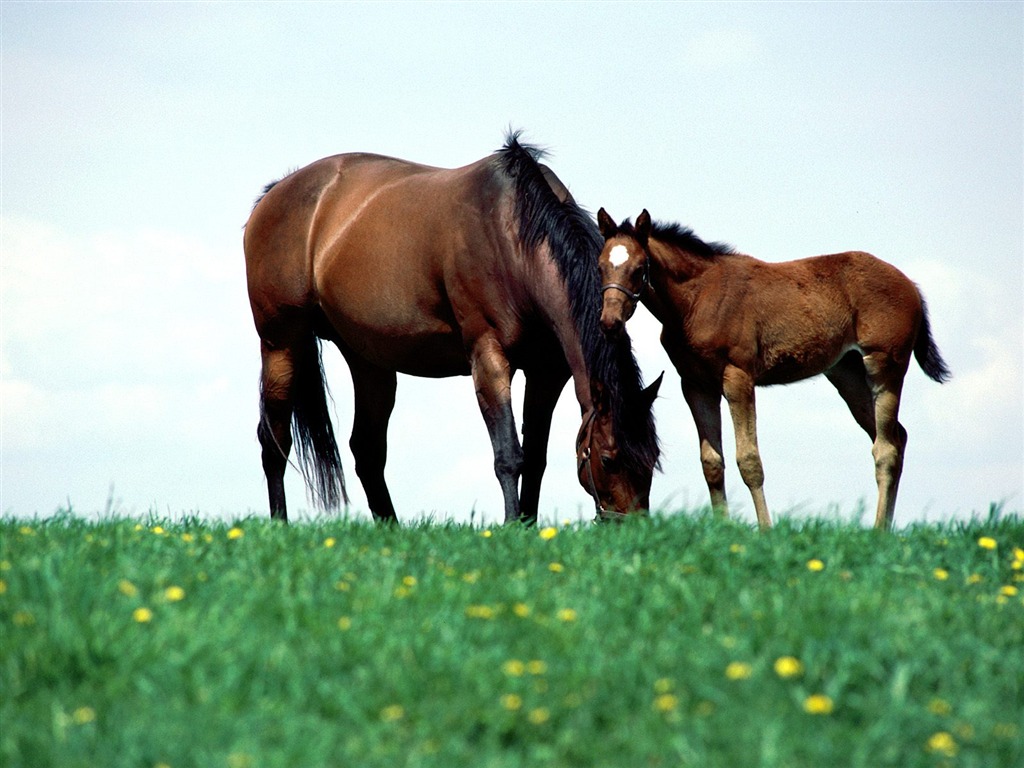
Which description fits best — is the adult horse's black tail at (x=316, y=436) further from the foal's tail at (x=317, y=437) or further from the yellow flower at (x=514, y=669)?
the yellow flower at (x=514, y=669)

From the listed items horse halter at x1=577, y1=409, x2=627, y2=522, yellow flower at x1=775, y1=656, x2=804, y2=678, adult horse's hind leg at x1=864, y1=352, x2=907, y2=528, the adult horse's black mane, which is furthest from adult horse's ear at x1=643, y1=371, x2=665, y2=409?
yellow flower at x1=775, y1=656, x2=804, y2=678

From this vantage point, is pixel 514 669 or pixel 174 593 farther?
pixel 174 593

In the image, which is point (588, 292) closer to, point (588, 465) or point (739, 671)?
point (588, 465)

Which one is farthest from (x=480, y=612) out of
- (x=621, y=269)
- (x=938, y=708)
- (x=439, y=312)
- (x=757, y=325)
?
(x=757, y=325)

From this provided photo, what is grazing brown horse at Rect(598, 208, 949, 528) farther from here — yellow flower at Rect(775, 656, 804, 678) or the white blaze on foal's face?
yellow flower at Rect(775, 656, 804, 678)

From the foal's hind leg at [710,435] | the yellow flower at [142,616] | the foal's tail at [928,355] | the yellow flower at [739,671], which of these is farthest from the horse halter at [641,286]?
the yellow flower at [142,616]

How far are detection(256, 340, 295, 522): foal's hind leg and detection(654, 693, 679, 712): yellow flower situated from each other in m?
7.10

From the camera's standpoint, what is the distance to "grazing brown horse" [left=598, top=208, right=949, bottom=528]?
342 inches

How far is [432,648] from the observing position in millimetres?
4406

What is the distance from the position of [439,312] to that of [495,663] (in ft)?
16.8

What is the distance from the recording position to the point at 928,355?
10461 mm

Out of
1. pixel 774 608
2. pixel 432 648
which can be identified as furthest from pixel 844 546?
pixel 432 648

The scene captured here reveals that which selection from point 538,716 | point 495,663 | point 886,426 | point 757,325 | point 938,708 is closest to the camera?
point 538,716

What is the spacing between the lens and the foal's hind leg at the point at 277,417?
427 inches
